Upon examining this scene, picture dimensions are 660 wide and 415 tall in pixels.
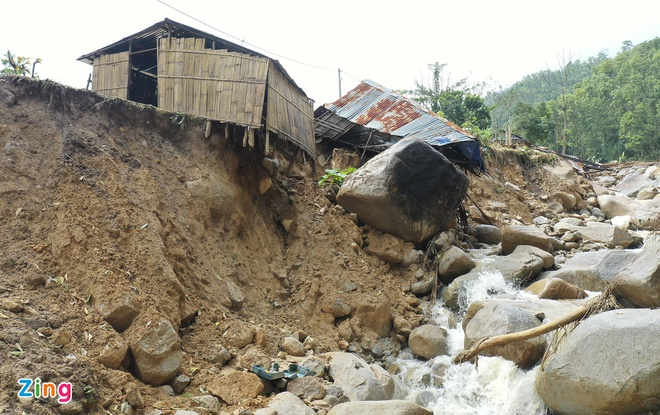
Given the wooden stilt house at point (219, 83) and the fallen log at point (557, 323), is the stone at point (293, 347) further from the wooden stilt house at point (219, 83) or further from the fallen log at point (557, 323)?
the wooden stilt house at point (219, 83)

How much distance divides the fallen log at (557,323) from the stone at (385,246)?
3124mm

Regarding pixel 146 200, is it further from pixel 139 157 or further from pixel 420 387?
pixel 420 387

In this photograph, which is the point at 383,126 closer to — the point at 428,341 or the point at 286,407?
the point at 428,341

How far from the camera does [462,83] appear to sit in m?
27.7

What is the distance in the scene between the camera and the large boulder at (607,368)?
16.7ft

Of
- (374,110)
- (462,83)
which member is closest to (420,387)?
(374,110)

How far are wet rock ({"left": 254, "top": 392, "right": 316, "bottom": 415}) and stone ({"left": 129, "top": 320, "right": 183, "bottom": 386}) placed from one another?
114 centimetres

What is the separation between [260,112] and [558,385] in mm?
5989

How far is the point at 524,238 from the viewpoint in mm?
10773

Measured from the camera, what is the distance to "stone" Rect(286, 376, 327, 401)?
595 cm

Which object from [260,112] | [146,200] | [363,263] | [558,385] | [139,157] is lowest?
[558,385]

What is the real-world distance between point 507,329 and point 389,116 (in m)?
8.16

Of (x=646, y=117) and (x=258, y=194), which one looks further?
(x=646, y=117)

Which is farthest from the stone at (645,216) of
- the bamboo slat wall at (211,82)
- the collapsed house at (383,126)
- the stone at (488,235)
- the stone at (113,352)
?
the stone at (113,352)
